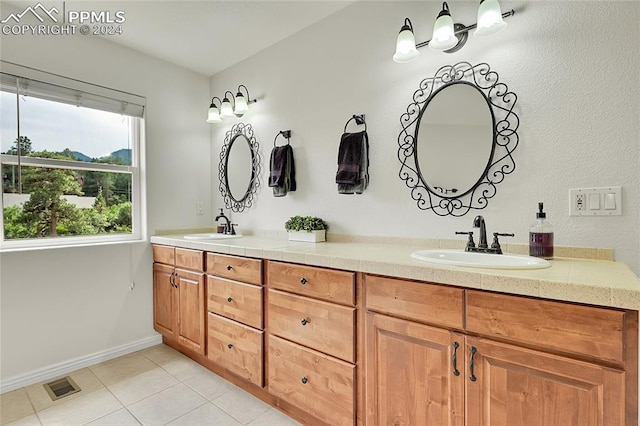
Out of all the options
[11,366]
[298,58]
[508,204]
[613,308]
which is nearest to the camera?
[613,308]

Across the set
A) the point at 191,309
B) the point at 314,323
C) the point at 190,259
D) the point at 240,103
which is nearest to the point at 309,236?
the point at 314,323

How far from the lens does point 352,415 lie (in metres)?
1.44

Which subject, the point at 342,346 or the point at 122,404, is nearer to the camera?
the point at 342,346

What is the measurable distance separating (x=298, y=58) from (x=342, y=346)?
2040mm

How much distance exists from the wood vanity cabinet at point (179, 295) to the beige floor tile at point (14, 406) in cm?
86

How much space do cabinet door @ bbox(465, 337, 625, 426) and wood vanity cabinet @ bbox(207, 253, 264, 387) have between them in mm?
1141

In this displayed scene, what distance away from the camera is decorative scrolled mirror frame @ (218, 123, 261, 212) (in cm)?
279

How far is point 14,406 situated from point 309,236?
78.4 inches

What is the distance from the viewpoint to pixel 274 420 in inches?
69.4

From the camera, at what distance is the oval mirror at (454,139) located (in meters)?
1.65

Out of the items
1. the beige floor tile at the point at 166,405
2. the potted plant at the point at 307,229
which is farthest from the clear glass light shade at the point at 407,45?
the beige floor tile at the point at 166,405

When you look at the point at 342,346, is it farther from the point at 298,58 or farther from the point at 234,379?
the point at 298,58

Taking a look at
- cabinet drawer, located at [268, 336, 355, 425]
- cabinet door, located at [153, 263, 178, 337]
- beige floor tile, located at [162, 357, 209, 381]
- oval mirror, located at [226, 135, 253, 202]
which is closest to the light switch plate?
cabinet drawer, located at [268, 336, 355, 425]

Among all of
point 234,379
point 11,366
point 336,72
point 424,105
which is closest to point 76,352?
point 11,366
